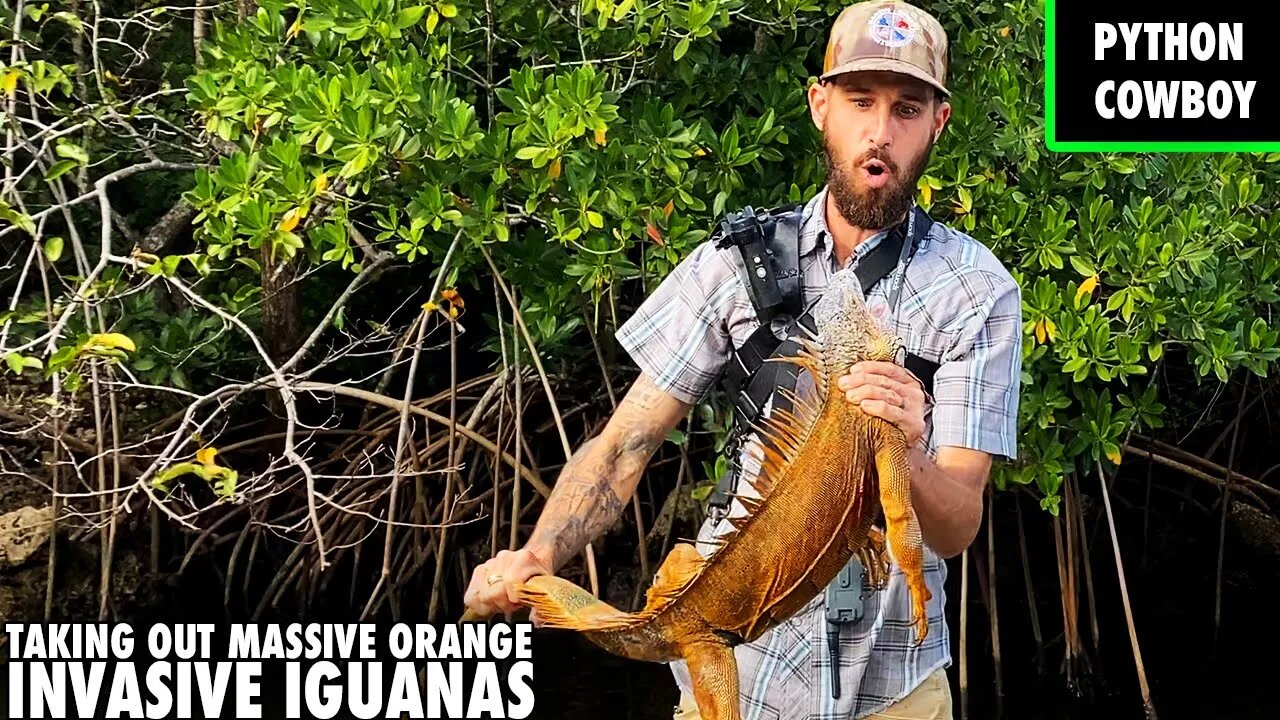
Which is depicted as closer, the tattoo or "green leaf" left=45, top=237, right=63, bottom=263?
the tattoo

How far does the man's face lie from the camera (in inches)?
109

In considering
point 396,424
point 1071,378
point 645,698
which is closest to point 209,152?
point 396,424

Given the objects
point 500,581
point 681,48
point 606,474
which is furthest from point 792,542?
point 681,48

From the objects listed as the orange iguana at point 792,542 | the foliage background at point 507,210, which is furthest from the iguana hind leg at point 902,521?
the foliage background at point 507,210

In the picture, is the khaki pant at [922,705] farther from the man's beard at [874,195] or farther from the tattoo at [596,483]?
the man's beard at [874,195]

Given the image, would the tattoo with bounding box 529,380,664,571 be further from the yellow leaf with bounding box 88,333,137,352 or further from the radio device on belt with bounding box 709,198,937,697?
the yellow leaf with bounding box 88,333,137,352

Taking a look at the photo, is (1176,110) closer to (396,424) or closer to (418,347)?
(418,347)

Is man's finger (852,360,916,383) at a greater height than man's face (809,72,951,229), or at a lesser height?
lesser

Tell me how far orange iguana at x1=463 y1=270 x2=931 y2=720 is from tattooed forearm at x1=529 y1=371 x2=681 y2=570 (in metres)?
0.29

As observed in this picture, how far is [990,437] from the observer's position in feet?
8.80

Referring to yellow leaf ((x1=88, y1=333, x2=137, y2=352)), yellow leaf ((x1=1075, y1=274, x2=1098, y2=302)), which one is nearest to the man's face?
yellow leaf ((x1=1075, y1=274, x2=1098, y2=302))

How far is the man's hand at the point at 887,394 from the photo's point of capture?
2.21 metres

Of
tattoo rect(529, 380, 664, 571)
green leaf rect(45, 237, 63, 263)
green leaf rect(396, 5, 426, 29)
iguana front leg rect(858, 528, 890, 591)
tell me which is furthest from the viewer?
green leaf rect(45, 237, 63, 263)

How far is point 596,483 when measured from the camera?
9.62 feet
